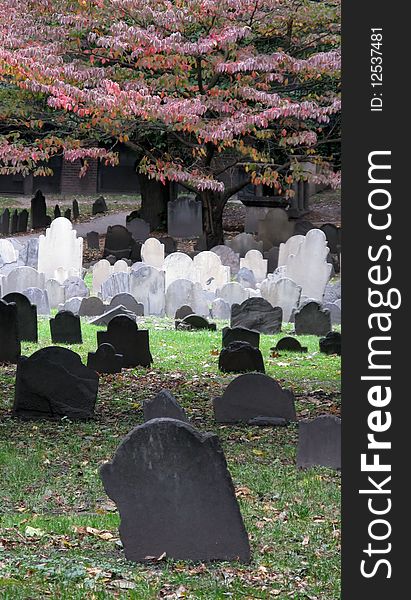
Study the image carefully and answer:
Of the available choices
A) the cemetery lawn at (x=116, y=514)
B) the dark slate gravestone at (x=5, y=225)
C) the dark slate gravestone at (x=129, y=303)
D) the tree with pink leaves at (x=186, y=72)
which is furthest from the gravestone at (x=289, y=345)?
the dark slate gravestone at (x=5, y=225)

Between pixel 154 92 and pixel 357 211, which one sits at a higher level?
pixel 154 92

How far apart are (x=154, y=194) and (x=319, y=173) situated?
8176 millimetres

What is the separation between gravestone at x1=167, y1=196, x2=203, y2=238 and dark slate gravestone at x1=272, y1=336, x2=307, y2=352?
16.1 meters

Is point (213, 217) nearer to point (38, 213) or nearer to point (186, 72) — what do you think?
point (186, 72)

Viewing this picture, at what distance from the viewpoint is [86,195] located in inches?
1827

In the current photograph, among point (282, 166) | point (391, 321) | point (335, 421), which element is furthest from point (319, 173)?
point (391, 321)

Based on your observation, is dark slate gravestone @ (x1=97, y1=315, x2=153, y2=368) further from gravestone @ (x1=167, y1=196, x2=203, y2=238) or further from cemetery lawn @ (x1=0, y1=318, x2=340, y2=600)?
gravestone @ (x1=167, y1=196, x2=203, y2=238)

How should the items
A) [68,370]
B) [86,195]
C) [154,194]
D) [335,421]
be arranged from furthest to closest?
[86,195] → [154,194] → [68,370] → [335,421]

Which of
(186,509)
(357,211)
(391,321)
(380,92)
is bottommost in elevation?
(186,509)

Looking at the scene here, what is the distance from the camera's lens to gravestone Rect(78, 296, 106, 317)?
1828 centimetres

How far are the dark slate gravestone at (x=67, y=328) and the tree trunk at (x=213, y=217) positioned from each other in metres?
11.0

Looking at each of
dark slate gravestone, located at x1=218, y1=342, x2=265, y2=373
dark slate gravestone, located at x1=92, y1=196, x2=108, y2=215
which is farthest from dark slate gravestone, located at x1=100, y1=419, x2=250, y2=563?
dark slate gravestone, located at x1=92, y1=196, x2=108, y2=215

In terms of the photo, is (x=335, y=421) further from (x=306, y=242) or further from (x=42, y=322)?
(x=306, y=242)

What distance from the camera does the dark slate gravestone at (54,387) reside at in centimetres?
1059
